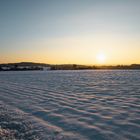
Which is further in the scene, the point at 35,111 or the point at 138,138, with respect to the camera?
the point at 35,111

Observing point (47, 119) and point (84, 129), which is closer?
point (84, 129)

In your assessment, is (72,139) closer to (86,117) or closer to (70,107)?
(86,117)

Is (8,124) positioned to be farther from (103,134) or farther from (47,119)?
(103,134)

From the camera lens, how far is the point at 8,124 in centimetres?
753

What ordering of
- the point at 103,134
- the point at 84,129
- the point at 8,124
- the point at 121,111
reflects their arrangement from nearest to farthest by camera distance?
the point at 103,134 → the point at 84,129 → the point at 8,124 → the point at 121,111

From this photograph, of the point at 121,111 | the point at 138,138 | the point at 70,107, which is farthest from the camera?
the point at 70,107

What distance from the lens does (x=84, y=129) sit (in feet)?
23.0

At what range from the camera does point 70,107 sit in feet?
34.9

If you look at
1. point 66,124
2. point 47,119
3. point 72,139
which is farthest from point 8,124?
point 72,139

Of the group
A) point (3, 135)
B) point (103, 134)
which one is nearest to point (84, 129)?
point (103, 134)

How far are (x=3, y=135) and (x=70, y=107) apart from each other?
15.9 feet

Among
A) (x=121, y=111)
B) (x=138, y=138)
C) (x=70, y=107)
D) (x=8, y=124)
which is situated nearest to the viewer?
(x=138, y=138)

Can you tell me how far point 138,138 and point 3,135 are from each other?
409cm

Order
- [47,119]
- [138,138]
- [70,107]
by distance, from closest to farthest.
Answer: [138,138]
[47,119]
[70,107]
